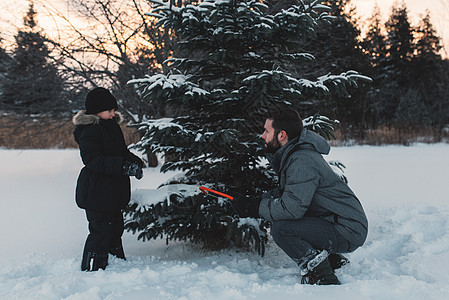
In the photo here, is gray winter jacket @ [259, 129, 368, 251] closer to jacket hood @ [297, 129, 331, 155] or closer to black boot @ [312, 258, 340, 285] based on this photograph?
jacket hood @ [297, 129, 331, 155]

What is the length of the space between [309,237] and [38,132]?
8.89 metres

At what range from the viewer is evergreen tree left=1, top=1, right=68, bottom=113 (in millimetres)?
8500

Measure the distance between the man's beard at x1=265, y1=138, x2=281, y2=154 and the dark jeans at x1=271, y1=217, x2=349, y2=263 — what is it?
1.85 ft

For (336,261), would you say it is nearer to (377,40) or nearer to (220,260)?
(220,260)

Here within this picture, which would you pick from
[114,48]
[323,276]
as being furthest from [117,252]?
[114,48]

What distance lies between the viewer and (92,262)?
299cm

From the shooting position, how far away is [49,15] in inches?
333

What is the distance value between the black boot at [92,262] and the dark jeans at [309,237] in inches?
60.3

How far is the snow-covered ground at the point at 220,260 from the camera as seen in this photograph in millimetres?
2365

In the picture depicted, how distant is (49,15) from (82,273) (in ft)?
25.2

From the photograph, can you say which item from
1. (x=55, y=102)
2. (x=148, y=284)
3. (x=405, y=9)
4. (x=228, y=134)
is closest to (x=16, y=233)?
(x=148, y=284)

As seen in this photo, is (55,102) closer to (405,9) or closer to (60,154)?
(60,154)

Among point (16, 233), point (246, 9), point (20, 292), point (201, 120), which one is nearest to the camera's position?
point (20, 292)

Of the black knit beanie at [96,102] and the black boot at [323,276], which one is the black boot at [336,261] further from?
the black knit beanie at [96,102]
